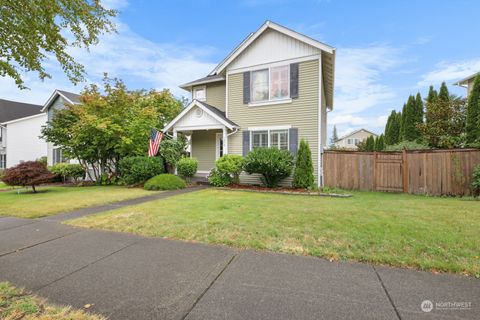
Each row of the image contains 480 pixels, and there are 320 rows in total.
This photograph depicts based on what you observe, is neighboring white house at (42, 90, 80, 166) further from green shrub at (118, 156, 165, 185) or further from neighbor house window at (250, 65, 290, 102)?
neighbor house window at (250, 65, 290, 102)

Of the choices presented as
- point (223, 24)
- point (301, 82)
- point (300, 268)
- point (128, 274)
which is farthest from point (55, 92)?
point (300, 268)

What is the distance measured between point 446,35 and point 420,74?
6.68 metres

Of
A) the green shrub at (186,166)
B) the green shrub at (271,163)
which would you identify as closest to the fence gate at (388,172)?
the green shrub at (271,163)

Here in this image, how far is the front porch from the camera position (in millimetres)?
12366

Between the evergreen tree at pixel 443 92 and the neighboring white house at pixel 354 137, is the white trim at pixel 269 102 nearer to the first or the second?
the evergreen tree at pixel 443 92

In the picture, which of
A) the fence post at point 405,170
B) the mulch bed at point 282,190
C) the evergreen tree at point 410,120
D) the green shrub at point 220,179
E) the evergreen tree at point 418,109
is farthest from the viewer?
the evergreen tree at point 410,120

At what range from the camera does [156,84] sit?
23672 mm

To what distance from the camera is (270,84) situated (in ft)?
40.0

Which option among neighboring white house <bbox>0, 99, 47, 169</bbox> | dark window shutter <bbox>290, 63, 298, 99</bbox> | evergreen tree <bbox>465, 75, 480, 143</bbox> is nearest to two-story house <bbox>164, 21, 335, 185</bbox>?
dark window shutter <bbox>290, 63, 298, 99</bbox>

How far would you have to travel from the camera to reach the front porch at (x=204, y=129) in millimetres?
12366

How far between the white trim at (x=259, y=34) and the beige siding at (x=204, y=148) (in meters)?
3.63

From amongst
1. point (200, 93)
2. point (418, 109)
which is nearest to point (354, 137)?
point (418, 109)

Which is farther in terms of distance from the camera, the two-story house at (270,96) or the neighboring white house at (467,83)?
the neighboring white house at (467,83)

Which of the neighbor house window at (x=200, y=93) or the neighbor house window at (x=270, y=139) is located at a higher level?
the neighbor house window at (x=200, y=93)
